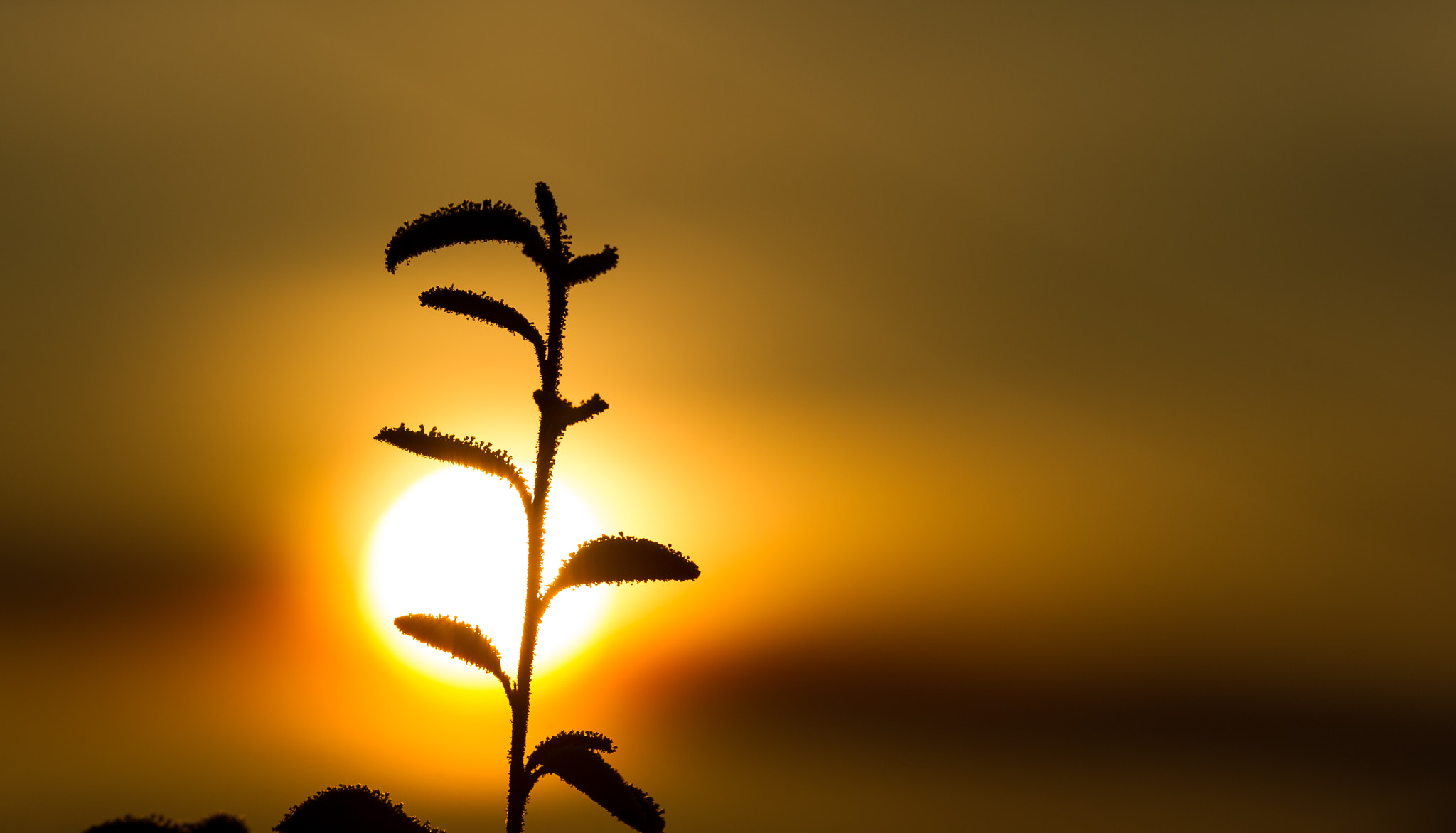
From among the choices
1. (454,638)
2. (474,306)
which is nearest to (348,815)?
(454,638)

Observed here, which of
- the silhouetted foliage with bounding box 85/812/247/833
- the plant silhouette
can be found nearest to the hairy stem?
the plant silhouette

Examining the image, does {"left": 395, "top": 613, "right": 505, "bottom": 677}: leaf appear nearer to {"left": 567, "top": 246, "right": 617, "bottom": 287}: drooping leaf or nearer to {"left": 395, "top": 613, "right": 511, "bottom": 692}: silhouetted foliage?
{"left": 395, "top": 613, "right": 511, "bottom": 692}: silhouetted foliage

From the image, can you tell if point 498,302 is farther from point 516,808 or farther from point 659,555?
point 516,808

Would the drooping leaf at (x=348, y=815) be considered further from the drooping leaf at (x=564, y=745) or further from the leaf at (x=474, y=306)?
the leaf at (x=474, y=306)

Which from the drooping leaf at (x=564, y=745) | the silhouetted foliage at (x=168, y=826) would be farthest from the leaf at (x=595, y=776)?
the silhouetted foliage at (x=168, y=826)

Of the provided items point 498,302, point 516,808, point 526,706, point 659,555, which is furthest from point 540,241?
point 516,808

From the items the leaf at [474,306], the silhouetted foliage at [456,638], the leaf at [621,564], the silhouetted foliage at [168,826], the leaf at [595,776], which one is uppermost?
the leaf at [474,306]

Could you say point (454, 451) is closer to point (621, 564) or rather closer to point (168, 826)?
point (621, 564)
